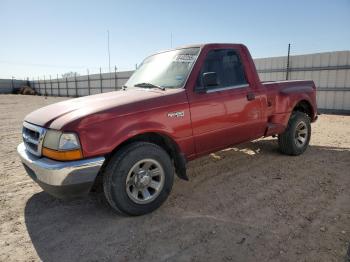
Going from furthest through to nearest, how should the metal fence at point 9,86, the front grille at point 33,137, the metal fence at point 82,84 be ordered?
the metal fence at point 9,86
the metal fence at point 82,84
the front grille at point 33,137

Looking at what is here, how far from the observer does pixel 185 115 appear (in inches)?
141

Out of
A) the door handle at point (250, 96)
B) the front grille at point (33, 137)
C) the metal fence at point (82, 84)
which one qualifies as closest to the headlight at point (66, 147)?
the front grille at point (33, 137)

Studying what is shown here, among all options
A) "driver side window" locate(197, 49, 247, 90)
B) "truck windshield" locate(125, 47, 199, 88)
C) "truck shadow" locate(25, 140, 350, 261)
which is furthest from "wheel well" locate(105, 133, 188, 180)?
"driver side window" locate(197, 49, 247, 90)

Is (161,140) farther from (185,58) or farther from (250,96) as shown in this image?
(250,96)

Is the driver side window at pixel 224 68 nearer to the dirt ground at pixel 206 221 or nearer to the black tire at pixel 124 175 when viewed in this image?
the black tire at pixel 124 175

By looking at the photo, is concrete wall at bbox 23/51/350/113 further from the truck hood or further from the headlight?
the headlight

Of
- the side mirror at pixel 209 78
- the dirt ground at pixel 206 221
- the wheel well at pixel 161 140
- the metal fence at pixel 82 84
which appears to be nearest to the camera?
the dirt ground at pixel 206 221

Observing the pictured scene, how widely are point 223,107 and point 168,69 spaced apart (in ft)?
3.02

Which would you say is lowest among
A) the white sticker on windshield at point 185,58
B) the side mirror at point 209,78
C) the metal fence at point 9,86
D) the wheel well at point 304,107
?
the metal fence at point 9,86

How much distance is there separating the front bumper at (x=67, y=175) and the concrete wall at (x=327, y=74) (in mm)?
12227

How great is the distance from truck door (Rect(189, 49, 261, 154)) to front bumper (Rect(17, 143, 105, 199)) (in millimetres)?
1391

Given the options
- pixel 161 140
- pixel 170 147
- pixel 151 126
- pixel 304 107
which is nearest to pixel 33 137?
pixel 151 126

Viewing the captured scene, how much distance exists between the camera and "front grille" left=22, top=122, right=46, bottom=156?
3113 mm

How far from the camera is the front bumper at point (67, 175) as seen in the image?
2857 mm
